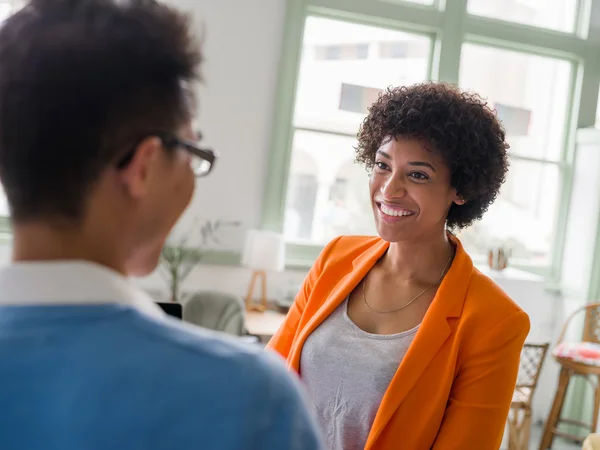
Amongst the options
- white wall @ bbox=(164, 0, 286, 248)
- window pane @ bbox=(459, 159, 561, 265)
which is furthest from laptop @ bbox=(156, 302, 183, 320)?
window pane @ bbox=(459, 159, 561, 265)

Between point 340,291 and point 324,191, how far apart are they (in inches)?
114

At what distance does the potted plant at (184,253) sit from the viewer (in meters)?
3.78

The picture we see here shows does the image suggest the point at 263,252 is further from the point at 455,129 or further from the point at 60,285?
the point at 60,285

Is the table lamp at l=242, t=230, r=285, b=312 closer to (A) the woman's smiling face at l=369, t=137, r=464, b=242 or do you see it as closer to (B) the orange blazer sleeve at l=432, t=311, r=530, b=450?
(A) the woman's smiling face at l=369, t=137, r=464, b=242

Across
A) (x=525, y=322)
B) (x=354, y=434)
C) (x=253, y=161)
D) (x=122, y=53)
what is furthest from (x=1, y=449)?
(x=253, y=161)

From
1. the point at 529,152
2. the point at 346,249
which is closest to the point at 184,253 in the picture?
the point at 346,249

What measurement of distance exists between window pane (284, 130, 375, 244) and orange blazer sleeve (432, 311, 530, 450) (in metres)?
3.05

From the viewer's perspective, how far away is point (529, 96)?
4910 millimetres

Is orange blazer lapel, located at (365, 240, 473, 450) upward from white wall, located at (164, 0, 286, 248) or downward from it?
downward

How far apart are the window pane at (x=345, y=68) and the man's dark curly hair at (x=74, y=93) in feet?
12.5

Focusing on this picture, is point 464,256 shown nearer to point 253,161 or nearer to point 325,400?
point 325,400

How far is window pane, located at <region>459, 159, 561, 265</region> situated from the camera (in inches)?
192

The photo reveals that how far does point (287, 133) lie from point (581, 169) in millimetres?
2330

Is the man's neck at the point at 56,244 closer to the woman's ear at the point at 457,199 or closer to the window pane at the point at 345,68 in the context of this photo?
the woman's ear at the point at 457,199
